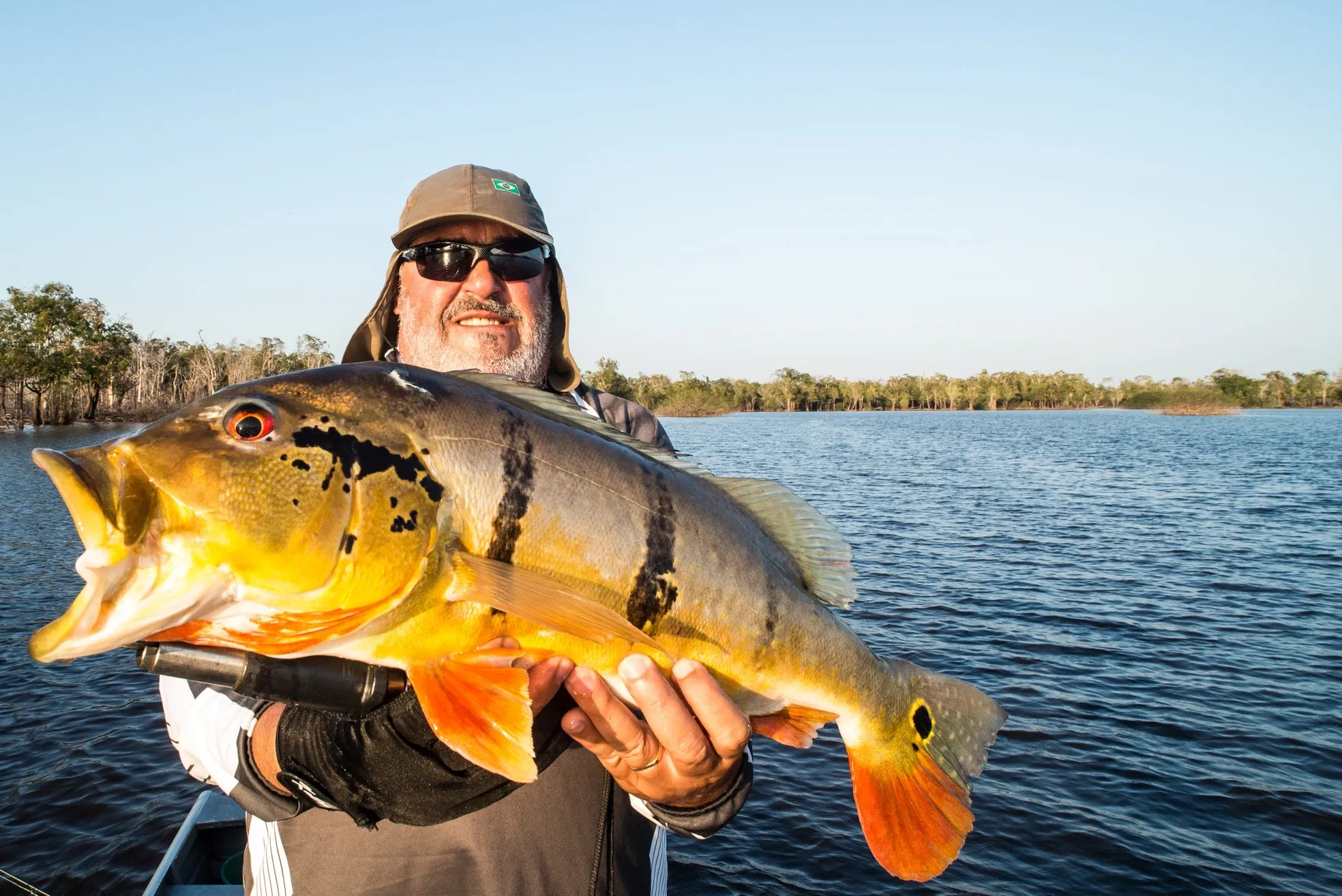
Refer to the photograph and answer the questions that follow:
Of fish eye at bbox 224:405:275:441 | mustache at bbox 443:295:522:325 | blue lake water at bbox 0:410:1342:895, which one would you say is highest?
mustache at bbox 443:295:522:325

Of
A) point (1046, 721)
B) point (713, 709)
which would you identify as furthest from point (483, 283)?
point (1046, 721)

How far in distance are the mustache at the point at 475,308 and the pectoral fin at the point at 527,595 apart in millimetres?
2023

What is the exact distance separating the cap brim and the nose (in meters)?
0.22

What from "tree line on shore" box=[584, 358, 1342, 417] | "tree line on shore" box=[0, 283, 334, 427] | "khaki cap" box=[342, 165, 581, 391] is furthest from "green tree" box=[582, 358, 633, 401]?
"khaki cap" box=[342, 165, 581, 391]

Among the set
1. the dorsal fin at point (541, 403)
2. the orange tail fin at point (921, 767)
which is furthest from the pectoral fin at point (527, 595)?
the orange tail fin at point (921, 767)

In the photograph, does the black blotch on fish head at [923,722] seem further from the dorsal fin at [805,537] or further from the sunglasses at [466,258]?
the sunglasses at [466,258]

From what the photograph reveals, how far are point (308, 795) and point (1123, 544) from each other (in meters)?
22.9

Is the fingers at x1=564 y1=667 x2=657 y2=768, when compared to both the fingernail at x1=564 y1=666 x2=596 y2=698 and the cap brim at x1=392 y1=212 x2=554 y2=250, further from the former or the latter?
the cap brim at x1=392 y1=212 x2=554 y2=250

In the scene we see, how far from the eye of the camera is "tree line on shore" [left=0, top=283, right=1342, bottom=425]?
6200 centimetres

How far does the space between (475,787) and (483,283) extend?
7.47ft

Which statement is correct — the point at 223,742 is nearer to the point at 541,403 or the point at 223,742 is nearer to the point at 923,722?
the point at 541,403

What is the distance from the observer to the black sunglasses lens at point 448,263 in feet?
12.5

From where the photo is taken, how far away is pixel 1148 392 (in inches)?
5561

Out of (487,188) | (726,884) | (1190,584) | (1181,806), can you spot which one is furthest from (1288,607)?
(487,188)
